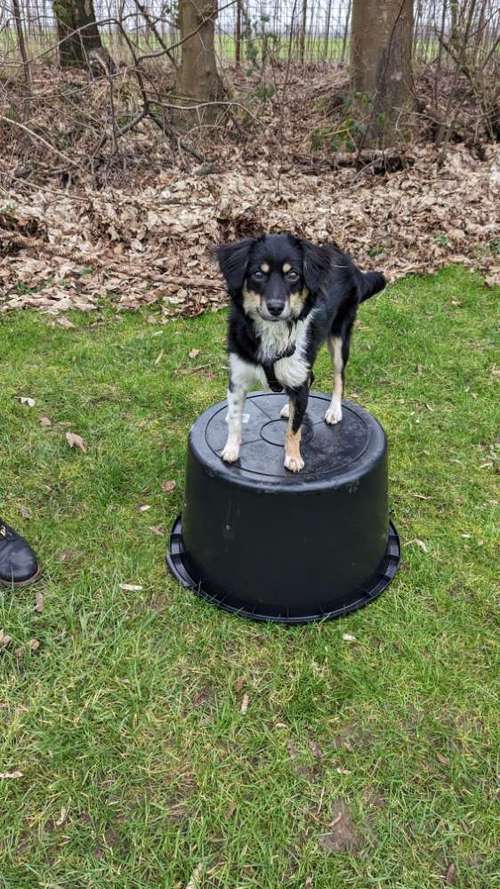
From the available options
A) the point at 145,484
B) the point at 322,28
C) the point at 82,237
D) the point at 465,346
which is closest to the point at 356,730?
the point at 145,484

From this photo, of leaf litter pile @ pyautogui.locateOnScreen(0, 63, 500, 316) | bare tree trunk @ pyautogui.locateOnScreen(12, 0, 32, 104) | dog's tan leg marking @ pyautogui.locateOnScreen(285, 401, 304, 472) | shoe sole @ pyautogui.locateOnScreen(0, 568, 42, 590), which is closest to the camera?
dog's tan leg marking @ pyautogui.locateOnScreen(285, 401, 304, 472)

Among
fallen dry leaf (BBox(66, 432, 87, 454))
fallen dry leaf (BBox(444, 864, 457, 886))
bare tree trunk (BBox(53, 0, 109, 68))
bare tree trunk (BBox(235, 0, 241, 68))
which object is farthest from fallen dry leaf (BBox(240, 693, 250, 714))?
bare tree trunk (BBox(235, 0, 241, 68))

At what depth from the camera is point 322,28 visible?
12.2 metres

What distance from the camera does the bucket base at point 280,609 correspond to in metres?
2.89

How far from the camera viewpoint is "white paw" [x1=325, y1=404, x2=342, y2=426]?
10.7 ft

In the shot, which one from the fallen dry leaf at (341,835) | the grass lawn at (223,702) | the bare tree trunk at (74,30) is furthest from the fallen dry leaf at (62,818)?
the bare tree trunk at (74,30)

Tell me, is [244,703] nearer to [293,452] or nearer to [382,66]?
[293,452]

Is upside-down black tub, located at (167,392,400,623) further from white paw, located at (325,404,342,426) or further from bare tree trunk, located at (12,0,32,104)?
bare tree trunk, located at (12,0,32,104)

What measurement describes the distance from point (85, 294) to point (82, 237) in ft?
3.49

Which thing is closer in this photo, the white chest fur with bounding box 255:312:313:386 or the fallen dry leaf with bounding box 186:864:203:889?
the fallen dry leaf with bounding box 186:864:203:889

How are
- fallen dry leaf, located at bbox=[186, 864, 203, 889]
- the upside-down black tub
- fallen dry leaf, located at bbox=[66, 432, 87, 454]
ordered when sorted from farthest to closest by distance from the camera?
1. fallen dry leaf, located at bbox=[66, 432, 87, 454]
2. the upside-down black tub
3. fallen dry leaf, located at bbox=[186, 864, 203, 889]

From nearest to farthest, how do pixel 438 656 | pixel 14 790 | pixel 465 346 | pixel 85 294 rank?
pixel 14 790 < pixel 438 656 < pixel 465 346 < pixel 85 294

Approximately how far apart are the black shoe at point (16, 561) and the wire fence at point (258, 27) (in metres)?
7.15

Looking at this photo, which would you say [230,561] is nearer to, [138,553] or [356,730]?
[138,553]
